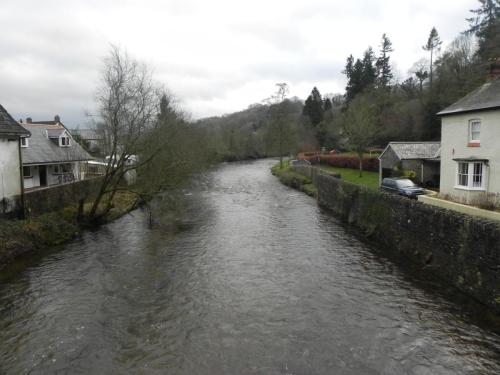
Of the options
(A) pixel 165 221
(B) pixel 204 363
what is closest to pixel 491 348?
(B) pixel 204 363

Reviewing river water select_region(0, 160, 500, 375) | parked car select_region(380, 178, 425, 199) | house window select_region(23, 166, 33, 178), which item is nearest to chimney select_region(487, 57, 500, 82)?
parked car select_region(380, 178, 425, 199)

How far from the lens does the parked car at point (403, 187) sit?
2373 centimetres

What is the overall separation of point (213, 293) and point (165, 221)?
496 inches

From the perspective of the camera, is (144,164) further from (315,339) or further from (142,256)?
(315,339)

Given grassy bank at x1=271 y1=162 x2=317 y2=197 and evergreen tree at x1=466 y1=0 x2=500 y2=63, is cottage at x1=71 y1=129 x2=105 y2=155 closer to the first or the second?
grassy bank at x1=271 y1=162 x2=317 y2=197

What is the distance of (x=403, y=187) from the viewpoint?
2470cm

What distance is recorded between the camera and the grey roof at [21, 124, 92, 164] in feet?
92.9

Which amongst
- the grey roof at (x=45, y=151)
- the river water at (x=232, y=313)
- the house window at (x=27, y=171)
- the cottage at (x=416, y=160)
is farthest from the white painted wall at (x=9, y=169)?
the cottage at (x=416, y=160)

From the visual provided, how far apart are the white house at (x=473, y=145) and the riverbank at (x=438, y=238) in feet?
15.0

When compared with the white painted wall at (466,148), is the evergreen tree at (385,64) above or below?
above

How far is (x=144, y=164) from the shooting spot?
77.0 feet

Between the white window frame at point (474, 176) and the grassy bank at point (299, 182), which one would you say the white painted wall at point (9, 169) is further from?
the white window frame at point (474, 176)

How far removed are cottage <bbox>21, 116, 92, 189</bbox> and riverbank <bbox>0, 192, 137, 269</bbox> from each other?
775 cm

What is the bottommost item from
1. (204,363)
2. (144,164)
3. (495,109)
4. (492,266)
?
(204,363)
